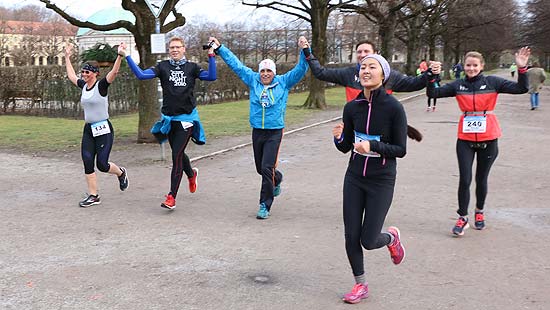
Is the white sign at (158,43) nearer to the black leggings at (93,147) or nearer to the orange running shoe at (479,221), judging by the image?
the black leggings at (93,147)

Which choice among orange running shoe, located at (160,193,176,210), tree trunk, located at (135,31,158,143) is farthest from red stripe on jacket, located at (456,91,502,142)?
tree trunk, located at (135,31,158,143)

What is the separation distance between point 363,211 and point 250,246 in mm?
1683

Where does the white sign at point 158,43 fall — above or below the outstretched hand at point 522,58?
above

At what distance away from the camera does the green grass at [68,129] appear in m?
13.7

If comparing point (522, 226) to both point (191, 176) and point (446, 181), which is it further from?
point (191, 176)

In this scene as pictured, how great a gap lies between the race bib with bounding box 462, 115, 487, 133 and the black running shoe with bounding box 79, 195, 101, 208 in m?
4.56

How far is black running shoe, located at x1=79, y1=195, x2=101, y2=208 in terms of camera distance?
7.51m

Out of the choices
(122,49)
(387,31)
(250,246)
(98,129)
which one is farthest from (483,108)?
(387,31)

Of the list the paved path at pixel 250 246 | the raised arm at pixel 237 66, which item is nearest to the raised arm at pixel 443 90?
the paved path at pixel 250 246

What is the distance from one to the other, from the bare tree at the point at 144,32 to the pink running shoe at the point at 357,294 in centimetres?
933

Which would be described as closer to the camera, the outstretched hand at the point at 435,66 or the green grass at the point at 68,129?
the outstretched hand at the point at 435,66

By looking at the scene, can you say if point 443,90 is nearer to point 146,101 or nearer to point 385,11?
point 146,101

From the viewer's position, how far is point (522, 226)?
648 centimetres

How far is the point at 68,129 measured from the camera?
55.8ft
